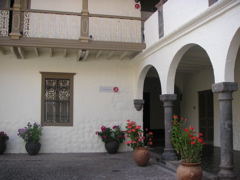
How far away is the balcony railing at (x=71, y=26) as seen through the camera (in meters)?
8.84

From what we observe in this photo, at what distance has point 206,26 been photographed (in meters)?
5.95

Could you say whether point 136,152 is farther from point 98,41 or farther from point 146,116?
point 146,116

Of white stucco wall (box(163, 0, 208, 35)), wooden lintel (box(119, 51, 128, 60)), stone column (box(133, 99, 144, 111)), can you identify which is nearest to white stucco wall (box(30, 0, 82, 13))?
wooden lintel (box(119, 51, 128, 60))

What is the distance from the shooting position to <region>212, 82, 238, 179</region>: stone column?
5.32 meters

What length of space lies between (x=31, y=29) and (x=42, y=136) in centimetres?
354

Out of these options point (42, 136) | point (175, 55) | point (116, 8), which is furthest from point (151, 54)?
point (42, 136)

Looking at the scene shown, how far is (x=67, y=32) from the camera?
9086 mm

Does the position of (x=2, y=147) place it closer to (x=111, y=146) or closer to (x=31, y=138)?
(x=31, y=138)

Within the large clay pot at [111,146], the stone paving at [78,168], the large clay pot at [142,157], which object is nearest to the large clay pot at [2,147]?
the stone paving at [78,168]

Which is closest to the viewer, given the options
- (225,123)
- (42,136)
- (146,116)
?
(225,123)

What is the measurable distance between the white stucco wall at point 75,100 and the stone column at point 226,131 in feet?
17.2

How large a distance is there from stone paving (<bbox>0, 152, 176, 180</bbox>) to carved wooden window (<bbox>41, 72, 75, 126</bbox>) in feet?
3.99

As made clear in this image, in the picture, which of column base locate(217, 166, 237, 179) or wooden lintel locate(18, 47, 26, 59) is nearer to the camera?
column base locate(217, 166, 237, 179)

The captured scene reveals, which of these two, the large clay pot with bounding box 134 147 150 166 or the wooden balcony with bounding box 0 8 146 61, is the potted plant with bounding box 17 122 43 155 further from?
the large clay pot with bounding box 134 147 150 166
